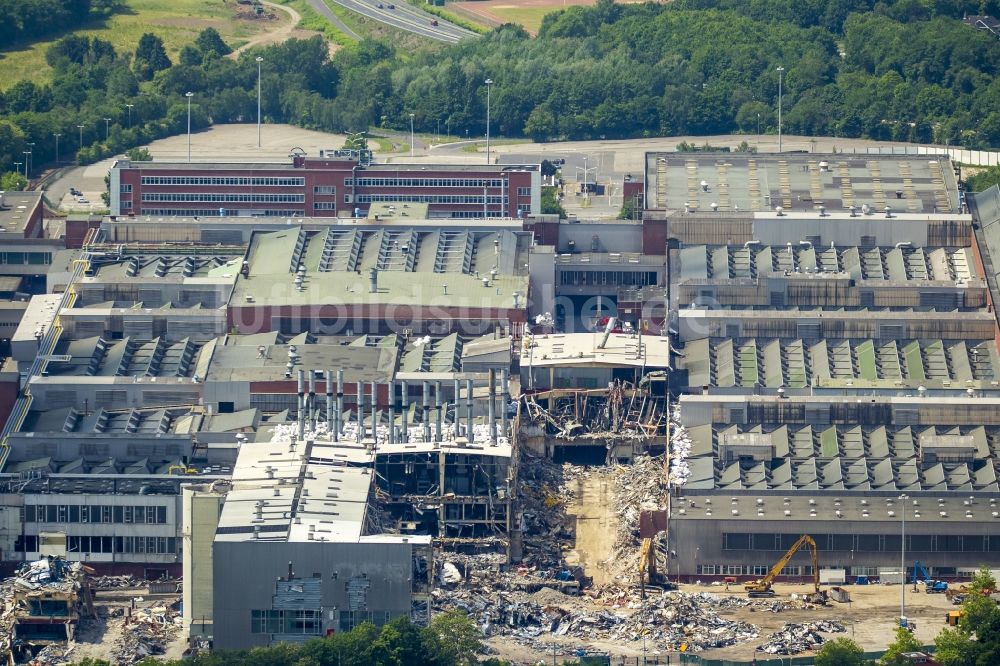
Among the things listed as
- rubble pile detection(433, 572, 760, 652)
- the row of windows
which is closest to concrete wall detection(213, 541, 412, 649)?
the row of windows

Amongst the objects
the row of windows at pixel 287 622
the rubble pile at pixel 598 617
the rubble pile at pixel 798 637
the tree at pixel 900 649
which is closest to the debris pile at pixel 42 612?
the row of windows at pixel 287 622

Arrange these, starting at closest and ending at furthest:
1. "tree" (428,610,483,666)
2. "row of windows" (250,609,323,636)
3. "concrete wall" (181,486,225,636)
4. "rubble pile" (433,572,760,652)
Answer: "tree" (428,610,483,666) < "row of windows" (250,609,323,636) < "rubble pile" (433,572,760,652) < "concrete wall" (181,486,225,636)

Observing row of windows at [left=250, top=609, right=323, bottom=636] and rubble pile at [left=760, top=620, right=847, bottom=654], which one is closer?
row of windows at [left=250, top=609, right=323, bottom=636]

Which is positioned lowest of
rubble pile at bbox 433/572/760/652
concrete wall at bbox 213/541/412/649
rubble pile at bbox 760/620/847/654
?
rubble pile at bbox 760/620/847/654

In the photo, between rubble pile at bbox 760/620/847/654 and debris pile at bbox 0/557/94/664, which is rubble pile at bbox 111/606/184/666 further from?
rubble pile at bbox 760/620/847/654

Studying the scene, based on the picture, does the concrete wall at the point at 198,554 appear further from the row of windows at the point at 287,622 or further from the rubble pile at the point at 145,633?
the row of windows at the point at 287,622

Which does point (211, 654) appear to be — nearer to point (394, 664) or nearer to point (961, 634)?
point (394, 664)

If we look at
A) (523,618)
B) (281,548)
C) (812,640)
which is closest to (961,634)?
(812,640)

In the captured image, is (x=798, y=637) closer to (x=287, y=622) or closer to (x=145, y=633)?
(x=287, y=622)
